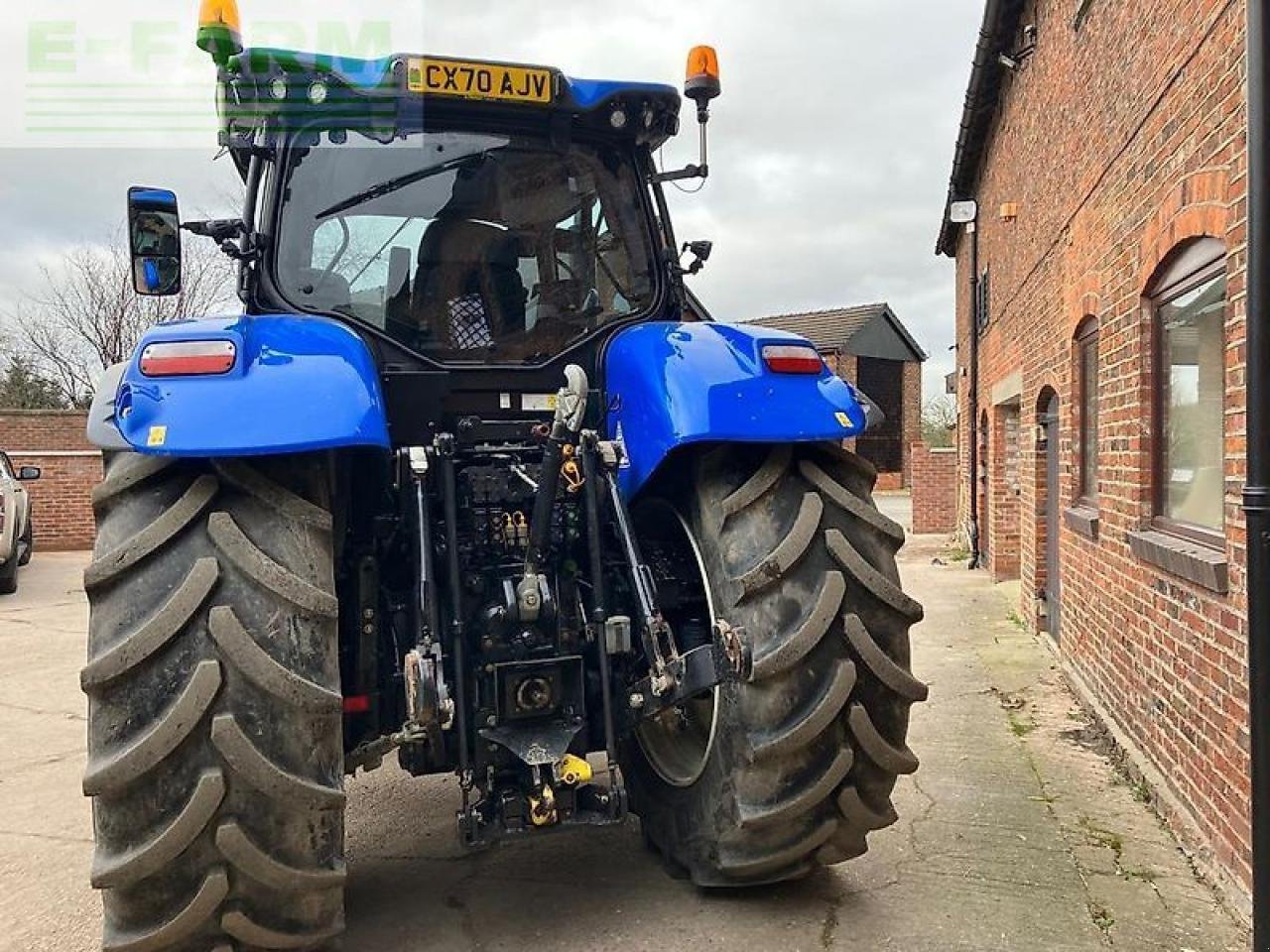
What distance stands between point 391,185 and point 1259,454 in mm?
2660

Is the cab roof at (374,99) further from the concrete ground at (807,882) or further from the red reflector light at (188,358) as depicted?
the concrete ground at (807,882)

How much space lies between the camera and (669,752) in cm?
349

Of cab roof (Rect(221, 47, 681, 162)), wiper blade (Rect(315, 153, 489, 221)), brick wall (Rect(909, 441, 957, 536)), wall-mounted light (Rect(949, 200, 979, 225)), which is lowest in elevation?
brick wall (Rect(909, 441, 957, 536))

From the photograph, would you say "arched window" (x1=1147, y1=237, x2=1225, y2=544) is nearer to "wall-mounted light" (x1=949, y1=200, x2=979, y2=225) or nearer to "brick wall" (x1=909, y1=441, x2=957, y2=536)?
"wall-mounted light" (x1=949, y1=200, x2=979, y2=225)

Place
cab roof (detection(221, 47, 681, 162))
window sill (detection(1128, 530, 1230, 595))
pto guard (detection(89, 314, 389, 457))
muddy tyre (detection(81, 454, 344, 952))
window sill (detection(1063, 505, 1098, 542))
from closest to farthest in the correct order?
muddy tyre (detection(81, 454, 344, 952)) < pto guard (detection(89, 314, 389, 457)) < cab roof (detection(221, 47, 681, 162)) < window sill (detection(1128, 530, 1230, 595)) < window sill (detection(1063, 505, 1098, 542))

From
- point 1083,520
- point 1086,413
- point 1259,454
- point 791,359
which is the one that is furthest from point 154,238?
point 1086,413

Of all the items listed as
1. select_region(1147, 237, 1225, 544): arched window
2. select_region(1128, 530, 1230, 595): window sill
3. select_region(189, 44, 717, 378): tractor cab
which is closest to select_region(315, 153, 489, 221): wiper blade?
select_region(189, 44, 717, 378): tractor cab

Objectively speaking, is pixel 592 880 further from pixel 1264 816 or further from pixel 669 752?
pixel 1264 816

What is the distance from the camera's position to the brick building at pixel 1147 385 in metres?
3.51

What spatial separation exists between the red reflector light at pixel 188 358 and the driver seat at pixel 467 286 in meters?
0.88

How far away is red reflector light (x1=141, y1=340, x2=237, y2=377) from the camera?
2.60m

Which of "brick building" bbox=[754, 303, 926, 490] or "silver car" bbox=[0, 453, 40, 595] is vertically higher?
"brick building" bbox=[754, 303, 926, 490]

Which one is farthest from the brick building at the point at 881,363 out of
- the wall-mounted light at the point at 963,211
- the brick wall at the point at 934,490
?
the wall-mounted light at the point at 963,211

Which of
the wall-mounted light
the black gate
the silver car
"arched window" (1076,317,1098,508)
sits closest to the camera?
Result: "arched window" (1076,317,1098,508)
